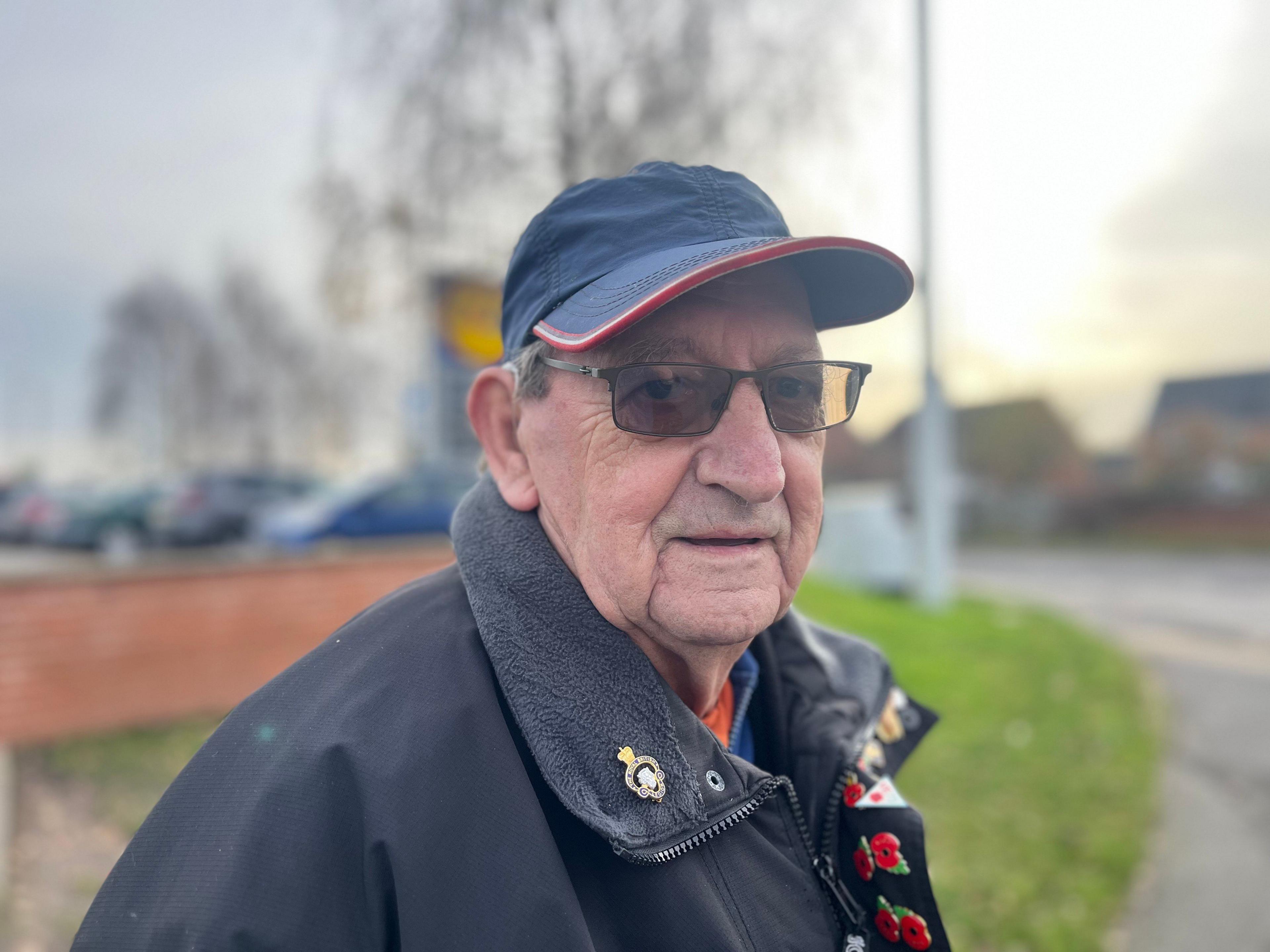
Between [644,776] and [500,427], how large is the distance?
67cm

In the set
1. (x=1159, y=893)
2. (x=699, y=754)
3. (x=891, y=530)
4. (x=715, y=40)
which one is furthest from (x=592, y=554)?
(x=891, y=530)

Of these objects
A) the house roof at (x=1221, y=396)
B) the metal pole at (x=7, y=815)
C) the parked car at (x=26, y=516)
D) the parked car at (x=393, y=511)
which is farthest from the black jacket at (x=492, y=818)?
the house roof at (x=1221, y=396)

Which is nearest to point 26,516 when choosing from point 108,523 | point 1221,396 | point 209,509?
point 108,523

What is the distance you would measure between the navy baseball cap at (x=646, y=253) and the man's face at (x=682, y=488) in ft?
0.23

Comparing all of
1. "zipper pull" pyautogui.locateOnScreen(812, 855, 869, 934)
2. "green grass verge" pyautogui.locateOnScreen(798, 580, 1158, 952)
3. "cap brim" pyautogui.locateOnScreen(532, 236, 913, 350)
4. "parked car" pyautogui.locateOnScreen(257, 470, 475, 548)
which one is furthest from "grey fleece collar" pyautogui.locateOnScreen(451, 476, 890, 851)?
"parked car" pyautogui.locateOnScreen(257, 470, 475, 548)

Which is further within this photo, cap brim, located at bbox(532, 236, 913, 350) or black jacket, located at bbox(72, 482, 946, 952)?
cap brim, located at bbox(532, 236, 913, 350)

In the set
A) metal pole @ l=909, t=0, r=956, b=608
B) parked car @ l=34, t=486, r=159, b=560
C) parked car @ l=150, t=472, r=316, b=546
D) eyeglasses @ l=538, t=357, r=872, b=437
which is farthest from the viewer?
parked car @ l=34, t=486, r=159, b=560

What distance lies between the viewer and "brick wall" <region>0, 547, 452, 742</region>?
223 inches

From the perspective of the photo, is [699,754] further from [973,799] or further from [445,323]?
[445,323]

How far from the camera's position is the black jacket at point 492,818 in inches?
41.5

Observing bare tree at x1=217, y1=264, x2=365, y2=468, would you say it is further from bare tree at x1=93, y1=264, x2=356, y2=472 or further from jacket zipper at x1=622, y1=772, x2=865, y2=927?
jacket zipper at x1=622, y1=772, x2=865, y2=927

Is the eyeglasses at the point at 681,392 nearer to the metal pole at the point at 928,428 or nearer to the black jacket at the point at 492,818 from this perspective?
the black jacket at the point at 492,818

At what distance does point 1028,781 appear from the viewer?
483 cm

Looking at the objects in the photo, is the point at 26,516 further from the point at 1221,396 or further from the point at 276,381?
the point at 1221,396
